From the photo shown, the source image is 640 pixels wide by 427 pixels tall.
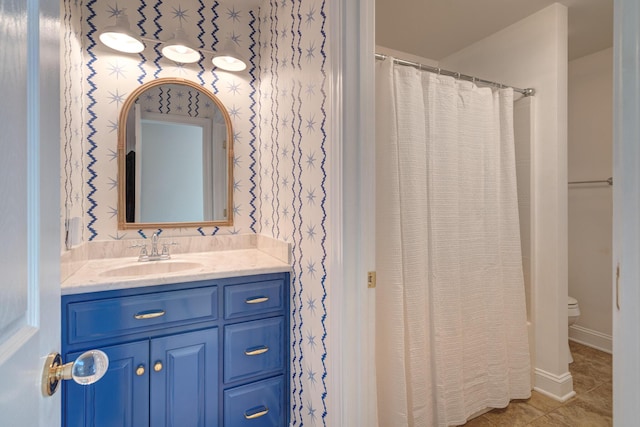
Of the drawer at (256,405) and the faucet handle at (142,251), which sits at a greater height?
the faucet handle at (142,251)

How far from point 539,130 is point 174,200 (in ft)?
7.99

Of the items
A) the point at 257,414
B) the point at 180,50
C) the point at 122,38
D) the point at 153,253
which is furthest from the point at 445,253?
the point at 122,38

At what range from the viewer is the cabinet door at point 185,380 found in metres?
1.42

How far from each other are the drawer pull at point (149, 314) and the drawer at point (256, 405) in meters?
0.50

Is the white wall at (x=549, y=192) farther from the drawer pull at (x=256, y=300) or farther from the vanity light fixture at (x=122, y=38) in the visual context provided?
the vanity light fixture at (x=122, y=38)

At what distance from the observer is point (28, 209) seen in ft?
1.57

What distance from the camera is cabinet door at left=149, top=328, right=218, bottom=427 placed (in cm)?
142

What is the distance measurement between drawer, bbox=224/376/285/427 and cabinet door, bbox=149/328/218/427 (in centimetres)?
7

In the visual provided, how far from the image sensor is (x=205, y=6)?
2.04m

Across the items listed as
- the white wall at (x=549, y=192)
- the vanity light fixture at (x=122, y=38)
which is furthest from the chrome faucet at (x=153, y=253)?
the white wall at (x=549, y=192)

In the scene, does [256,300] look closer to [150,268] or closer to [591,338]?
[150,268]

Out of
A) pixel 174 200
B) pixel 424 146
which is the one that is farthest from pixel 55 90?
pixel 424 146

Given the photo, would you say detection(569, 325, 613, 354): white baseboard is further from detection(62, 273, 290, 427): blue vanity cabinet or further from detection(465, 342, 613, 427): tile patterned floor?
detection(62, 273, 290, 427): blue vanity cabinet

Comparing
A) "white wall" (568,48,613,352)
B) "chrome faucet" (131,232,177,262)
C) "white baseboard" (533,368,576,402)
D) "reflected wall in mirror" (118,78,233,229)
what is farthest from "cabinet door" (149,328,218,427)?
"white wall" (568,48,613,352)
